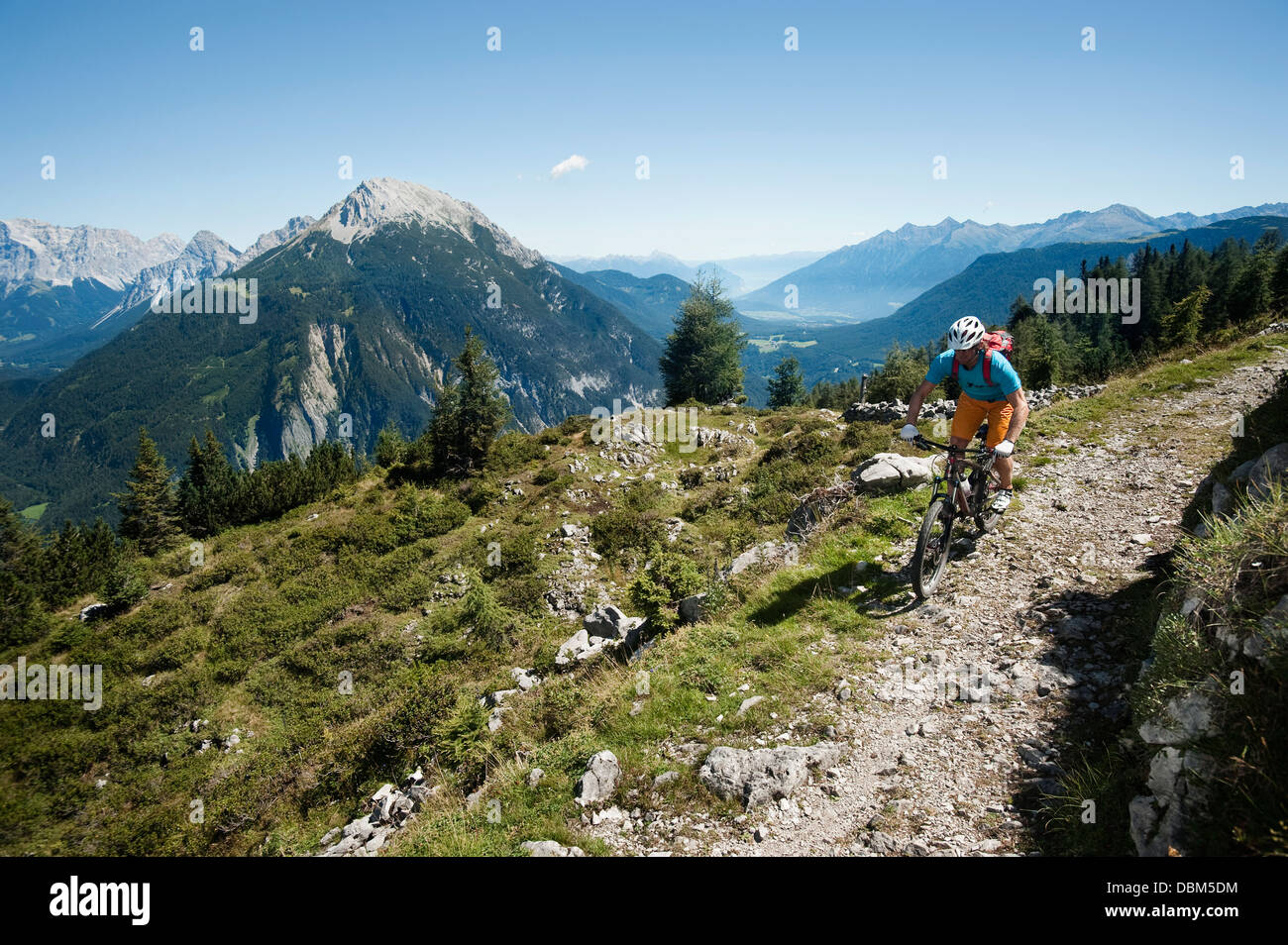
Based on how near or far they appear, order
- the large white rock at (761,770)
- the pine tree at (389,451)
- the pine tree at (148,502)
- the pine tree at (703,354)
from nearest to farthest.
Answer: the large white rock at (761,770), the pine tree at (389,451), the pine tree at (148,502), the pine tree at (703,354)

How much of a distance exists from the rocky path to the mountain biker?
6.06 feet

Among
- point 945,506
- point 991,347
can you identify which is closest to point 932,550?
point 945,506

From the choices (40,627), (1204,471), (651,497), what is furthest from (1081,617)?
(40,627)

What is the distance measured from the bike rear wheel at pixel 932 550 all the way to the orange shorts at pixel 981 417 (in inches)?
55.5

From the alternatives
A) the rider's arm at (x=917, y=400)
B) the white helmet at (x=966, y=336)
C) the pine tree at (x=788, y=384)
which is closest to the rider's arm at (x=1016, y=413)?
the white helmet at (x=966, y=336)

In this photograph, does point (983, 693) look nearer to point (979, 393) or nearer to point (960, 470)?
point (960, 470)

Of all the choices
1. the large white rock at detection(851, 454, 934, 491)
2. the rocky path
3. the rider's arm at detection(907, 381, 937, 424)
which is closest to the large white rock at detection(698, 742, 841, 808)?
the rocky path

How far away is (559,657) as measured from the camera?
12523mm

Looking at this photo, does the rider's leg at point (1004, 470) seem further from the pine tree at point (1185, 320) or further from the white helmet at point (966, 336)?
the pine tree at point (1185, 320)

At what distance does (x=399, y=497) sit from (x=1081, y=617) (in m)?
28.8

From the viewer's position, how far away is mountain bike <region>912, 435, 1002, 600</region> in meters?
8.02

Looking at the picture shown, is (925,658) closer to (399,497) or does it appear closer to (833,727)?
(833,727)

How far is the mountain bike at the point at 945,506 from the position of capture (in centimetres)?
802

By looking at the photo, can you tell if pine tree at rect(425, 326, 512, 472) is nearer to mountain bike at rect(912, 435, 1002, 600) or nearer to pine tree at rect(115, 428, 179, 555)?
pine tree at rect(115, 428, 179, 555)
